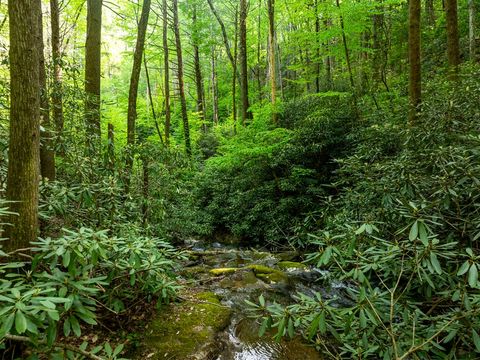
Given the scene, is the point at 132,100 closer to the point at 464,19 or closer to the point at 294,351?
the point at 294,351

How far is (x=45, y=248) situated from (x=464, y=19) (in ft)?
57.5

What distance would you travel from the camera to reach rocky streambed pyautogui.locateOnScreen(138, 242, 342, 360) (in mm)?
3387

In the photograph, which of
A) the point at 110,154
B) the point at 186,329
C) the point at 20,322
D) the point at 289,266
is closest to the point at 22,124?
the point at 20,322

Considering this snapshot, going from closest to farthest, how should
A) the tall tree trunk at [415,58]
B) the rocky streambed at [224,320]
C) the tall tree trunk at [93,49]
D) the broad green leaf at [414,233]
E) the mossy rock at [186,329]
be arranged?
the broad green leaf at [414,233] → the mossy rock at [186,329] → the rocky streambed at [224,320] → the tall tree trunk at [415,58] → the tall tree trunk at [93,49]

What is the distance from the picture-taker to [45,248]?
229 centimetres

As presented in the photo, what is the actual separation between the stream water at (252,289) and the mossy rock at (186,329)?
15 cm

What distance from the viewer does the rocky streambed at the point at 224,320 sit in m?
3.39

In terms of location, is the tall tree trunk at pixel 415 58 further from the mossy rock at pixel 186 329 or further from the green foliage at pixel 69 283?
the green foliage at pixel 69 283

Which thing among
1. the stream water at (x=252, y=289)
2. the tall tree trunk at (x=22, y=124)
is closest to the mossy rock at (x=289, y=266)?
the stream water at (x=252, y=289)

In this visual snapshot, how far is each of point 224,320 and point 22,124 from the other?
3.25 meters

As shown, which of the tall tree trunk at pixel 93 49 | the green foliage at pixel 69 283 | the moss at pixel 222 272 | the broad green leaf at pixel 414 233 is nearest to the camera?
the green foliage at pixel 69 283

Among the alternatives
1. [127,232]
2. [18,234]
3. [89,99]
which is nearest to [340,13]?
[89,99]

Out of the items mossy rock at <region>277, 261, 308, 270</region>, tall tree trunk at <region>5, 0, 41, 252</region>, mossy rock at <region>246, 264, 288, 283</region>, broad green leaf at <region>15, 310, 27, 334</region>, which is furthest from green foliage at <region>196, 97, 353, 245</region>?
broad green leaf at <region>15, 310, 27, 334</region>

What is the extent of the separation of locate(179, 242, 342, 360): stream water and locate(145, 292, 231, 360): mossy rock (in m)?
0.15
